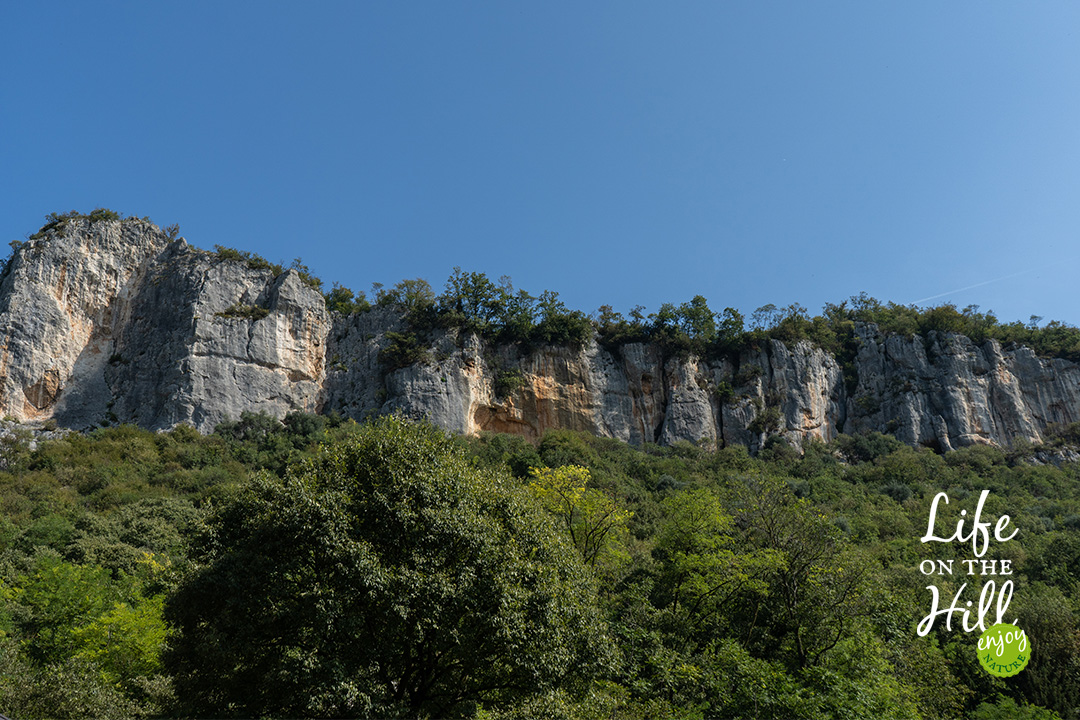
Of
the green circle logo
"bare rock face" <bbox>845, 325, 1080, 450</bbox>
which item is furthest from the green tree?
"bare rock face" <bbox>845, 325, 1080, 450</bbox>

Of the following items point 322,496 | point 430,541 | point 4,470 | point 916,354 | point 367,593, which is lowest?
point 367,593

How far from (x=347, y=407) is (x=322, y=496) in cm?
3859

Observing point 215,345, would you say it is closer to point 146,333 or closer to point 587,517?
point 146,333

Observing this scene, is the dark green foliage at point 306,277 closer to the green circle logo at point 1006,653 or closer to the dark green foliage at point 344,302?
the dark green foliage at point 344,302

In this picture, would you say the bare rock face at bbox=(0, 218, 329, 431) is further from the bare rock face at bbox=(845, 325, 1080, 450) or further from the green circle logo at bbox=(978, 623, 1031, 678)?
the bare rock face at bbox=(845, 325, 1080, 450)

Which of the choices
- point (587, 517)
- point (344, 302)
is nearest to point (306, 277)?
point (344, 302)

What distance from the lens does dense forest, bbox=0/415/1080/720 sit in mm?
11648

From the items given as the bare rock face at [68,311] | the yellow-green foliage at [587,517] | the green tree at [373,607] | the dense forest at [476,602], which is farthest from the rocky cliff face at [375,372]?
the green tree at [373,607]

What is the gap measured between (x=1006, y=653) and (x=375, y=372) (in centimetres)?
3978

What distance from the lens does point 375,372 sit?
165 ft

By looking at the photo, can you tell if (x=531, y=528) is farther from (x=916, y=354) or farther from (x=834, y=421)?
(x=916, y=354)

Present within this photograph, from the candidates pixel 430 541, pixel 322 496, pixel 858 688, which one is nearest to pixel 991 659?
pixel 858 688

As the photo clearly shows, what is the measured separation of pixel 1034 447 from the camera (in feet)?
Answer: 165

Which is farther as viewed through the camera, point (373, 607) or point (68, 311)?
point (68, 311)
